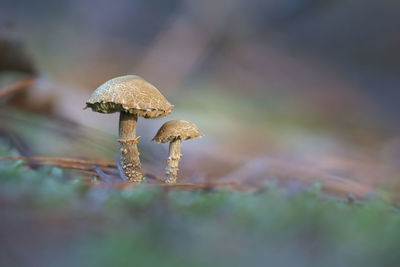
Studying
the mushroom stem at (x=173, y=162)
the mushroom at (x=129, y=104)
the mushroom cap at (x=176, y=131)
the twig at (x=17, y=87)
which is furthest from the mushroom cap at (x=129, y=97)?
the twig at (x=17, y=87)

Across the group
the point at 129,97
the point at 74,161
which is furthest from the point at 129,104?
the point at 74,161

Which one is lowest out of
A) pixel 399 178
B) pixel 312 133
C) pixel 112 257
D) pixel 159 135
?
pixel 112 257

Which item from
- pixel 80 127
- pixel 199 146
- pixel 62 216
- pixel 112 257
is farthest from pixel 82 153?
pixel 112 257

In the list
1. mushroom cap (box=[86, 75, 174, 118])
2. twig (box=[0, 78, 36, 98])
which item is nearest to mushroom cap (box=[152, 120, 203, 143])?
mushroom cap (box=[86, 75, 174, 118])

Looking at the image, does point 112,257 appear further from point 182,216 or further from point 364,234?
point 364,234

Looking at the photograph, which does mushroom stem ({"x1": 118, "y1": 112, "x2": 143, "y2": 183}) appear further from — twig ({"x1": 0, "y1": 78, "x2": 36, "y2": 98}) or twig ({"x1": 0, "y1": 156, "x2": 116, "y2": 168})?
twig ({"x1": 0, "y1": 78, "x2": 36, "y2": 98})

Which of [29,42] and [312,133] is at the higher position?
[29,42]
